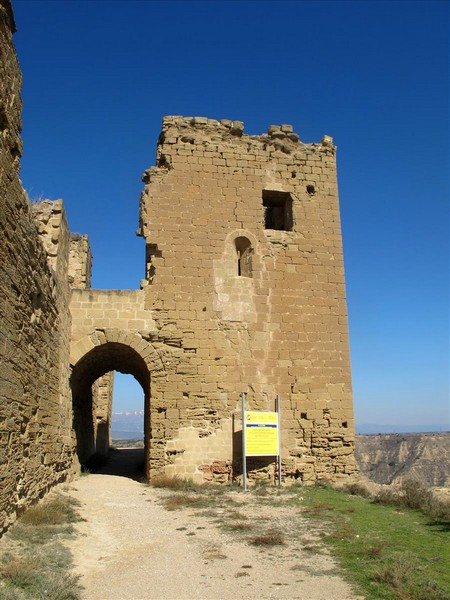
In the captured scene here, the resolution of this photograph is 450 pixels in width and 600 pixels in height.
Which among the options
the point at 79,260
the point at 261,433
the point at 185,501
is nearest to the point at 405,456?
the point at 261,433

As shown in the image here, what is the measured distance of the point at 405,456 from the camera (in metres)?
36.5

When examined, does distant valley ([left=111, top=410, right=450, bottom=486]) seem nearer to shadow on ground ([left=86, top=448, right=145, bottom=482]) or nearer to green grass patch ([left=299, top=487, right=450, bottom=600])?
shadow on ground ([left=86, top=448, right=145, bottom=482])

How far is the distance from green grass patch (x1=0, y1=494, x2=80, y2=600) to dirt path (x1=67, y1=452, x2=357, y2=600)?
7.7 inches

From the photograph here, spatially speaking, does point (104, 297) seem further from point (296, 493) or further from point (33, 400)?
point (296, 493)

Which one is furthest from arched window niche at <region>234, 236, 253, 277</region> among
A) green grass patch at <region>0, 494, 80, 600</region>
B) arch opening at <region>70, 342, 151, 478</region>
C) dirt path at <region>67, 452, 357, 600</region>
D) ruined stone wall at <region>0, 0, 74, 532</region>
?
green grass patch at <region>0, 494, 80, 600</region>

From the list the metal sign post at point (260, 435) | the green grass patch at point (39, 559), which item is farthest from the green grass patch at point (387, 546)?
the green grass patch at point (39, 559)

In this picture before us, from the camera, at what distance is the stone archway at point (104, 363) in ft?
39.4

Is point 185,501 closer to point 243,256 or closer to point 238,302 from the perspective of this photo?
point 238,302

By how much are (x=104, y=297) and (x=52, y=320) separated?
299cm

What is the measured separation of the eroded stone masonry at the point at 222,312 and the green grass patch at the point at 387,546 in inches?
106

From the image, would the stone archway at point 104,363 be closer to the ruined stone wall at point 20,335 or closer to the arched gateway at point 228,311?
the arched gateway at point 228,311

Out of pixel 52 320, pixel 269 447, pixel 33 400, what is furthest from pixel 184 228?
pixel 33 400

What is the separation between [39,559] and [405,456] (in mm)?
35248

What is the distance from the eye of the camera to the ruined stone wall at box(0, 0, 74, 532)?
6043 millimetres
